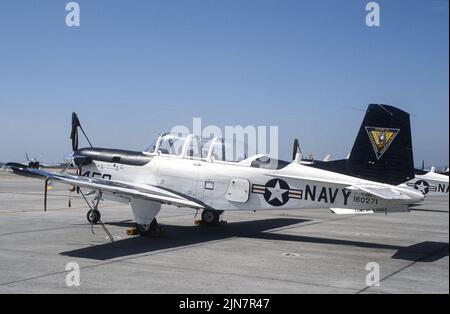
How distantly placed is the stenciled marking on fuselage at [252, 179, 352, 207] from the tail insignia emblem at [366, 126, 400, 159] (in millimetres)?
1080

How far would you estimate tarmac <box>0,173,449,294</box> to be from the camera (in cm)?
714

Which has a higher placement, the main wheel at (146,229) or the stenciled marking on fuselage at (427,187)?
the main wheel at (146,229)

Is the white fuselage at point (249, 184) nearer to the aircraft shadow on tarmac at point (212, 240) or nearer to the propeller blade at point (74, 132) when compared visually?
the aircraft shadow on tarmac at point (212, 240)

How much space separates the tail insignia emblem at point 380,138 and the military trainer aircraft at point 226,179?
2 centimetres

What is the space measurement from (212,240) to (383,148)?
429 centimetres

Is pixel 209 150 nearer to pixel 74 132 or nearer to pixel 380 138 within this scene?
pixel 380 138

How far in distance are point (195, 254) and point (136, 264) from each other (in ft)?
4.87

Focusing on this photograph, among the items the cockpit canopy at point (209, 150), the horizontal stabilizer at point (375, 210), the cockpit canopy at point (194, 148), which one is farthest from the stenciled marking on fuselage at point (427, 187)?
the cockpit canopy at point (194, 148)

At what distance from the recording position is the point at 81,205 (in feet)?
66.0

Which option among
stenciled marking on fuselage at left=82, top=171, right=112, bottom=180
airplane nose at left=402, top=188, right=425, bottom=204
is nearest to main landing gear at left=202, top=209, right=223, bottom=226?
stenciled marking on fuselage at left=82, top=171, right=112, bottom=180

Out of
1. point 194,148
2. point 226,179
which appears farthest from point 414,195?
point 194,148

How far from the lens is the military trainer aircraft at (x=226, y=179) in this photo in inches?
399
